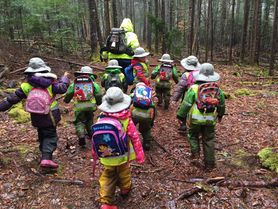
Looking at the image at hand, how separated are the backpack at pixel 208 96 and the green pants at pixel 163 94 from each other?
3.54 meters

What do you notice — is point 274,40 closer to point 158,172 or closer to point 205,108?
point 205,108

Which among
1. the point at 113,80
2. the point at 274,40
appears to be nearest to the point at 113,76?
the point at 113,80

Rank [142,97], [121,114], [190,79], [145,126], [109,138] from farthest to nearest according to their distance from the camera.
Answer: [190,79], [145,126], [142,97], [121,114], [109,138]

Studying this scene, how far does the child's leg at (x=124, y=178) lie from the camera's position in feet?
15.0

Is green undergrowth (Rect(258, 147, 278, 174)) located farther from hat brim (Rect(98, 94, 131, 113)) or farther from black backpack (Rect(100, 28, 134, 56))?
black backpack (Rect(100, 28, 134, 56))

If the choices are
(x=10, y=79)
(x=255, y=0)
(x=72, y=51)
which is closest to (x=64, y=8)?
(x=72, y=51)

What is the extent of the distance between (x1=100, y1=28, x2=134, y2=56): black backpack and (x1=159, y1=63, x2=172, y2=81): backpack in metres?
1.03

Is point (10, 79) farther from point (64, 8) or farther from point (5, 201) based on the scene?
point (64, 8)

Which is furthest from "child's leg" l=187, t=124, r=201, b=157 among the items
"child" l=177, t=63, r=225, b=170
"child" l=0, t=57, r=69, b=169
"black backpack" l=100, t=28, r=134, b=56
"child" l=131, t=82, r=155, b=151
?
"black backpack" l=100, t=28, r=134, b=56

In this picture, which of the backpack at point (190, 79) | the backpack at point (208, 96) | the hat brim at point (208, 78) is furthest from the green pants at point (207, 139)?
the backpack at point (190, 79)

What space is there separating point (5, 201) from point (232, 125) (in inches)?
243

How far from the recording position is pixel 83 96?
21.0 ft

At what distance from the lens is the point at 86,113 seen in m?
6.74

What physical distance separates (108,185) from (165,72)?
493 cm
